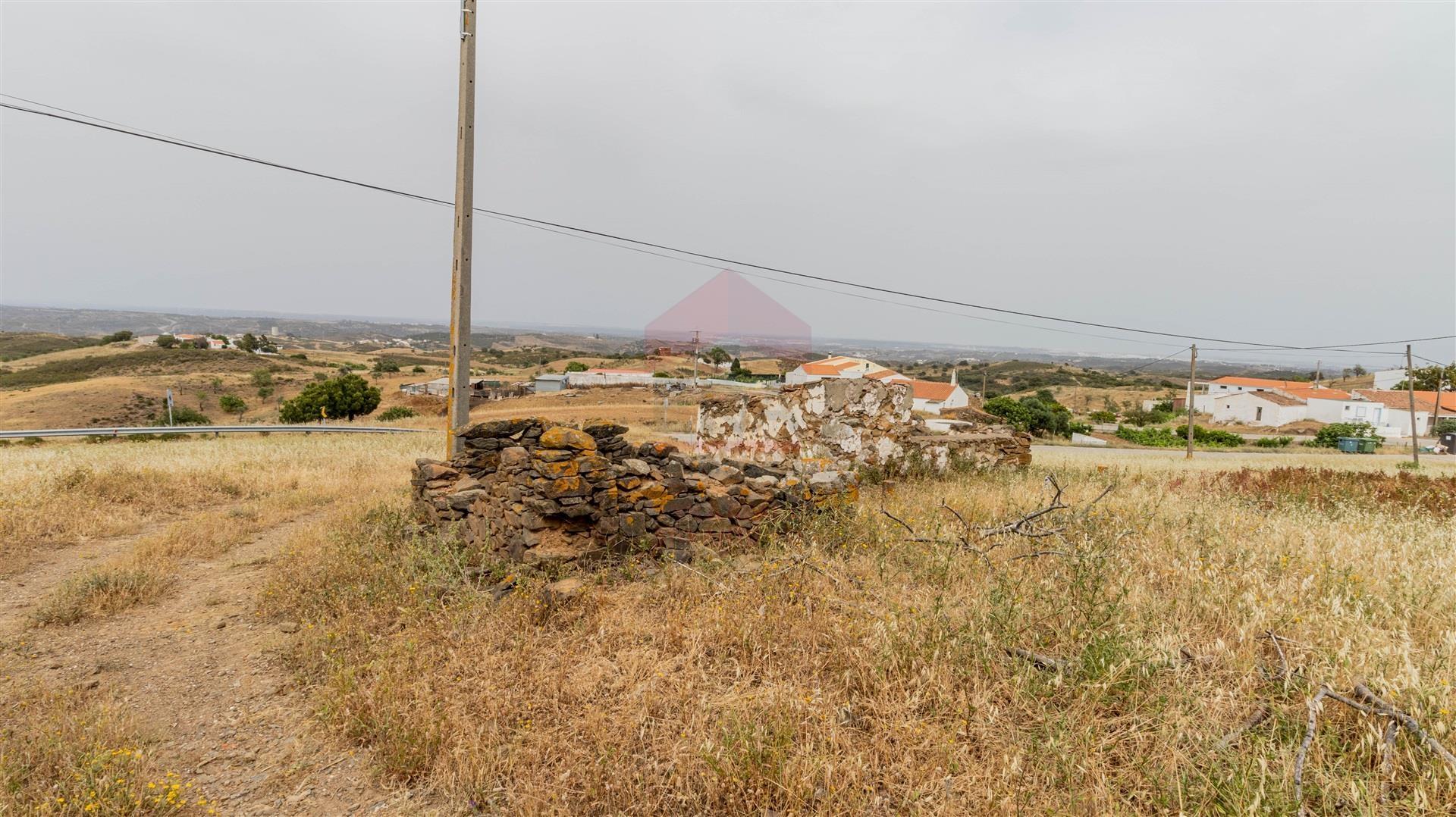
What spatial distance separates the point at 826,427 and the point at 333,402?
132 ft

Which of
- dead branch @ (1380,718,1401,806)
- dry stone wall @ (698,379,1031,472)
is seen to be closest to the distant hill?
dry stone wall @ (698,379,1031,472)

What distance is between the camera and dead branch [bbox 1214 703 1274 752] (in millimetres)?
2940

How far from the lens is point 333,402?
39.9m

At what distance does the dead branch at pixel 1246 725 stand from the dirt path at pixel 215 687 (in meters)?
4.07

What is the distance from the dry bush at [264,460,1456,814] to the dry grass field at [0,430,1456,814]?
22 mm

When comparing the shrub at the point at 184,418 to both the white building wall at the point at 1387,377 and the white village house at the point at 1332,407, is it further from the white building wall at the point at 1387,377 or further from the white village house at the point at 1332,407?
the white building wall at the point at 1387,377

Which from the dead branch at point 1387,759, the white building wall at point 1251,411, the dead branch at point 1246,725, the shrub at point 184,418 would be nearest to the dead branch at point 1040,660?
the dead branch at point 1246,725

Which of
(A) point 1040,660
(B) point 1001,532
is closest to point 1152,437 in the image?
(B) point 1001,532

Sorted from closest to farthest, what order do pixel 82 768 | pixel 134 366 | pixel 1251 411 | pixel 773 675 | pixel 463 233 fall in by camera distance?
pixel 82 768 → pixel 773 675 → pixel 463 233 → pixel 134 366 → pixel 1251 411

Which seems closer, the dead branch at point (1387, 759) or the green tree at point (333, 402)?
the dead branch at point (1387, 759)

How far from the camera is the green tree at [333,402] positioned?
126 ft

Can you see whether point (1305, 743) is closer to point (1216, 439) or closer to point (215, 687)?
point (215, 687)

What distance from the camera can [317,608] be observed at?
551cm

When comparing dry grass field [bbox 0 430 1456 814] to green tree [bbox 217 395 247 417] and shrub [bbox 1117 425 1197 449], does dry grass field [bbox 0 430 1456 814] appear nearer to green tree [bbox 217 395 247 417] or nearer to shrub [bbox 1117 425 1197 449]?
shrub [bbox 1117 425 1197 449]
